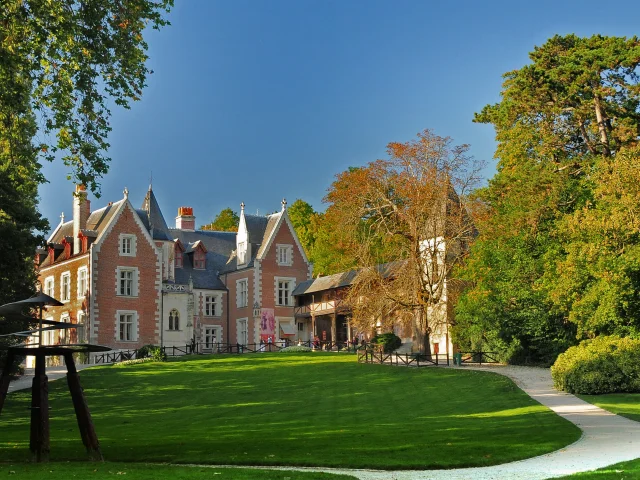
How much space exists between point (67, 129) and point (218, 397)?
13445mm

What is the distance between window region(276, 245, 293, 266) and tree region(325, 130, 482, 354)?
59.6 ft

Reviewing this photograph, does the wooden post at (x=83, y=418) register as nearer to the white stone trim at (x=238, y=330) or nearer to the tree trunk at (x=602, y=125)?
the tree trunk at (x=602, y=125)

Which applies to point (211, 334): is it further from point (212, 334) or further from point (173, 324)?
point (173, 324)

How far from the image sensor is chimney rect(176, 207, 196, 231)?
66.4 metres

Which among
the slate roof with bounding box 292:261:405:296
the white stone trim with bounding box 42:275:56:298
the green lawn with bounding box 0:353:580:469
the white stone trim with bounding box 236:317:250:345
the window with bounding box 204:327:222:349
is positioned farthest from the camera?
the window with bounding box 204:327:222:349

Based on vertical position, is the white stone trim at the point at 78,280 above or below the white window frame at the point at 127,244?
below

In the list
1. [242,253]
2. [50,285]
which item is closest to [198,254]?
[242,253]

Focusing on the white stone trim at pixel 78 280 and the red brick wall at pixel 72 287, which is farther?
the red brick wall at pixel 72 287

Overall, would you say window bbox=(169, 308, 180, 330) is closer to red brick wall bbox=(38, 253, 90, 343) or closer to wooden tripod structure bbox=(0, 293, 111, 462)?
red brick wall bbox=(38, 253, 90, 343)

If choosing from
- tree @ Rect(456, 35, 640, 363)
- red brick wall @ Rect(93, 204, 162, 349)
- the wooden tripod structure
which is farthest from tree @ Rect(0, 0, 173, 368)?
red brick wall @ Rect(93, 204, 162, 349)

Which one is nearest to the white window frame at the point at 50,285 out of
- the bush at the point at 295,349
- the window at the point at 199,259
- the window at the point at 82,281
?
the window at the point at 82,281

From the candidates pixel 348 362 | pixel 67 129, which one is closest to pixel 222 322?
pixel 348 362

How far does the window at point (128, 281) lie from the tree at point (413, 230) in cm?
1757

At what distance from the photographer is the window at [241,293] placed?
5884 cm
